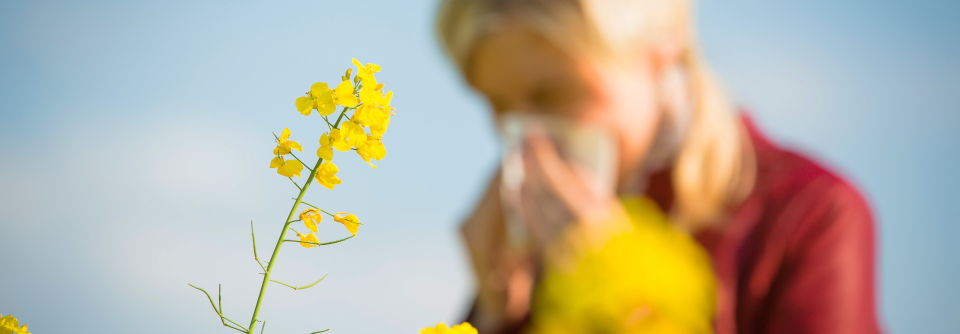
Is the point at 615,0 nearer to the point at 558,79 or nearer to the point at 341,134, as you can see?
the point at 558,79

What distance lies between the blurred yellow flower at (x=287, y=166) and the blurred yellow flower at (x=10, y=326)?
0.56ft

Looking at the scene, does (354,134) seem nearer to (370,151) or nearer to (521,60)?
(370,151)

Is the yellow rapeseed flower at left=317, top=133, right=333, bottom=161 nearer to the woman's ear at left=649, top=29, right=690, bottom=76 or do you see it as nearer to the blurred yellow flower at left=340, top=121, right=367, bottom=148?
the blurred yellow flower at left=340, top=121, right=367, bottom=148

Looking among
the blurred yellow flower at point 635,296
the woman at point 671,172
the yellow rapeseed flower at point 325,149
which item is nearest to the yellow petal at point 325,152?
the yellow rapeseed flower at point 325,149

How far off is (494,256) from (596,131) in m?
0.15

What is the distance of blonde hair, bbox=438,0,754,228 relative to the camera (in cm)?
56

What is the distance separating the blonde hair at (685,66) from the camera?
56 centimetres

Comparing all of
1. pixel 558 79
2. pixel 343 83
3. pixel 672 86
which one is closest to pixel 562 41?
pixel 558 79

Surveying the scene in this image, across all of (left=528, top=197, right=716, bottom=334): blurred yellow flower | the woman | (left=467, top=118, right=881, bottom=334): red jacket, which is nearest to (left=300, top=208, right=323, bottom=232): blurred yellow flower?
(left=528, top=197, right=716, bottom=334): blurred yellow flower

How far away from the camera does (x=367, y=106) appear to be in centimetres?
29

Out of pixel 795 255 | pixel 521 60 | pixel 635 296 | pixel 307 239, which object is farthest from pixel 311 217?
pixel 795 255

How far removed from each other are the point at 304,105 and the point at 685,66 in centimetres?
43

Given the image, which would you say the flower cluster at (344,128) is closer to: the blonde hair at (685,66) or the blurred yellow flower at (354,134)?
the blurred yellow flower at (354,134)

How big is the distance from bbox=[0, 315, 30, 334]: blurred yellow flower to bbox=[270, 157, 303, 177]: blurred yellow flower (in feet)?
0.56
